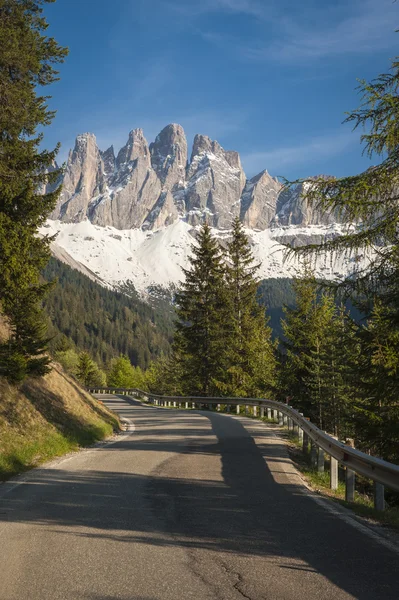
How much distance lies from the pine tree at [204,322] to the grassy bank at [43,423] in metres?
17.8

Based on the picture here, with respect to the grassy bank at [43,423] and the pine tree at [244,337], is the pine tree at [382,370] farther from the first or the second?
the pine tree at [244,337]

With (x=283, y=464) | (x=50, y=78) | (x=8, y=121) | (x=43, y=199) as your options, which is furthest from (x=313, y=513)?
(x=50, y=78)

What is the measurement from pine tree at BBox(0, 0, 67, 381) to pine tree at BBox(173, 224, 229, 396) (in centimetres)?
2290

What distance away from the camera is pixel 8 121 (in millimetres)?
14148

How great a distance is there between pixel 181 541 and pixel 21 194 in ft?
38.2

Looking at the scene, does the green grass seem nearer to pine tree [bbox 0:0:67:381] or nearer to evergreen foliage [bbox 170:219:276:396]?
pine tree [bbox 0:0:67:381]

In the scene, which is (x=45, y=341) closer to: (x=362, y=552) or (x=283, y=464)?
(x=283, y=464)

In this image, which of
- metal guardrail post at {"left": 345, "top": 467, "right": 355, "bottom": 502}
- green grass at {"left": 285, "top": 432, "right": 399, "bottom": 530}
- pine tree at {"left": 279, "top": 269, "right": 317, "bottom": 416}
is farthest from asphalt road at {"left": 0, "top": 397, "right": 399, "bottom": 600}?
pine tree at {"left": 279, "top": 269, "right": 317, "bottom": 416}

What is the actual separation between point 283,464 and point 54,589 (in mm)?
7798

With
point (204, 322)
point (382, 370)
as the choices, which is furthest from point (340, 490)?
point (204, 322)

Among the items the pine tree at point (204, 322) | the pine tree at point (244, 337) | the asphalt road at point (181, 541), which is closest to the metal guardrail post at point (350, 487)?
the asphalt road at point (181, 541)

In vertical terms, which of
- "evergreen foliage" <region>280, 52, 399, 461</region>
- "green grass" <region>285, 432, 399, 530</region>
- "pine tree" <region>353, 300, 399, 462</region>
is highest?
"evergreen foliage" <region>280, 52, 399, 461</region>

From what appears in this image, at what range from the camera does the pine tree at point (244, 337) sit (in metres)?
34.6

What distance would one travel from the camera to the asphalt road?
4.17m
